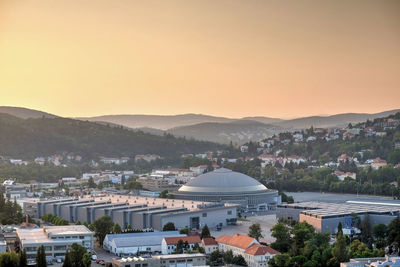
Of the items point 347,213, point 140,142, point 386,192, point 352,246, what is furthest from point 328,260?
point 140,142

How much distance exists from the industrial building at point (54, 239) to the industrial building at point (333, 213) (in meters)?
11.0

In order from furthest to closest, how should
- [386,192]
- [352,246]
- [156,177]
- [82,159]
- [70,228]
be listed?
[82,159]
[156,177]
[386,192]
[70,228]
[352,246]

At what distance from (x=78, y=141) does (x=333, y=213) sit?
2921 inches

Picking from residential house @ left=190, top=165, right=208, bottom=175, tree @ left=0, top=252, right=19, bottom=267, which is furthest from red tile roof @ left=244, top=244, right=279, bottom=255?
residential house @ left=190, top=165, right=208, bottom=175

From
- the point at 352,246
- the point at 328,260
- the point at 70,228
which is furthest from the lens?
the point at 70,228

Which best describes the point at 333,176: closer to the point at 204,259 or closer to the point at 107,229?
the point at 107,229

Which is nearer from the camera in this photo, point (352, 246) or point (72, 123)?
point (352, 246)

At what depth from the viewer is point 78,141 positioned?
110750mm

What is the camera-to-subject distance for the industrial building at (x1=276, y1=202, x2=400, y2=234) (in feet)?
129

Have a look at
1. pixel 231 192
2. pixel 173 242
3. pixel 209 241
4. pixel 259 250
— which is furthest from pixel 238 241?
pixel 231 192

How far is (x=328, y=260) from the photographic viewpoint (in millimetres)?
29172

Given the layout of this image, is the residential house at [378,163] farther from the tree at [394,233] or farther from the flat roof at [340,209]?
the tree at [394,233]

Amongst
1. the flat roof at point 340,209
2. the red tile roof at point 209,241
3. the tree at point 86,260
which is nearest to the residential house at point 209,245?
the red tile roof at point 209,241

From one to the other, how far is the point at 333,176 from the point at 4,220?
32.8 metres
